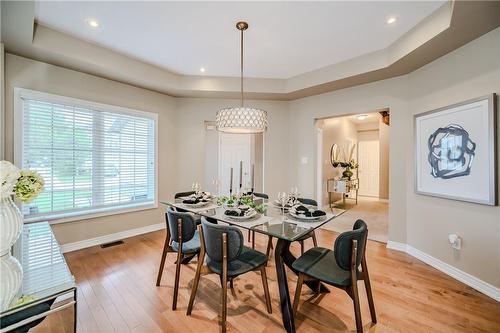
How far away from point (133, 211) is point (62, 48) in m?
2.57

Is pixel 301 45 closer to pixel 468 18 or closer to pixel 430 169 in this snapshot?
pixel 468 18

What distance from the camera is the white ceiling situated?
2.20 meters

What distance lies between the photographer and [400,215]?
3.32 meters

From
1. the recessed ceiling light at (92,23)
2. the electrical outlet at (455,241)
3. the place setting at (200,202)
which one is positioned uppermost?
the recessed ceiling light at (92,23)

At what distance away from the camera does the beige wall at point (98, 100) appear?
273cm

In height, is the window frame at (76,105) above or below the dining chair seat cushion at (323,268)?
above

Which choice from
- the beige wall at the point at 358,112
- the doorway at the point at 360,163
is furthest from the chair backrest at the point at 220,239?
the doorway at the point at 360,163

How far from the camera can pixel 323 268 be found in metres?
1.78

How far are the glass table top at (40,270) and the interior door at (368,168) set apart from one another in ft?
28.1

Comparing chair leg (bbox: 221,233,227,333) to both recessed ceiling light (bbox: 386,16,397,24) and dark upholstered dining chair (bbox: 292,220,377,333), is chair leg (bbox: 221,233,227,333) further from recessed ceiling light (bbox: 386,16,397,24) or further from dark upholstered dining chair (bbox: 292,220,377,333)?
recessed ceiling light (bbox: 386,16,397,24)

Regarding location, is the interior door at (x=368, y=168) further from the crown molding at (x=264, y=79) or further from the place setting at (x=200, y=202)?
the place setting at (x=200, y=202)

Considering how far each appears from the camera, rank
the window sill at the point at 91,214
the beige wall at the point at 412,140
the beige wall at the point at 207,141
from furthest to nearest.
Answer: the beige wall at the point at 207,141, the window sill at the point at 91,214, the beige wall at the point at 412,140

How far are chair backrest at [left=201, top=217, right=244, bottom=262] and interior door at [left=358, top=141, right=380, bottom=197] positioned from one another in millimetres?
7576

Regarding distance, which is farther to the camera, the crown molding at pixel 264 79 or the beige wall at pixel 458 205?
the beige wall at pixel 458 205
